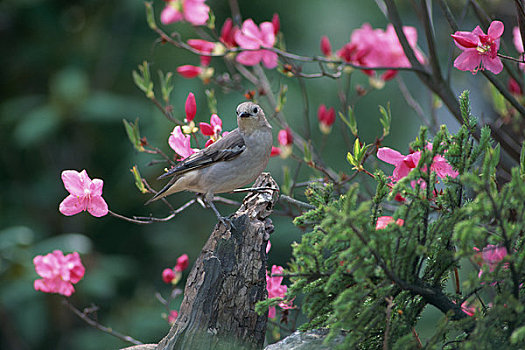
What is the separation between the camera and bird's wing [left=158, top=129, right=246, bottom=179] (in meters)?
2.15

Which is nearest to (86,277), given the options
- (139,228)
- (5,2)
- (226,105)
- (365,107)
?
(139,228)

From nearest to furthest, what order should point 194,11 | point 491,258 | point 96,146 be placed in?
point 491,258 → point 194,11 → point 96,146

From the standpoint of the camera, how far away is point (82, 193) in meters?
1.83

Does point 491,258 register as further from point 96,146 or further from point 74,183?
point 96,146

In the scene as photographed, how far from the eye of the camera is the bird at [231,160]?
7.01 ft

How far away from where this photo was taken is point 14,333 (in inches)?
196

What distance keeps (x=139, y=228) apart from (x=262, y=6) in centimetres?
297

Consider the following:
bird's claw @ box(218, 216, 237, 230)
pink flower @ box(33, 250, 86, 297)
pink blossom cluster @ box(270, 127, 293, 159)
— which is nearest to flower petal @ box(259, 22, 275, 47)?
pink blossom cluster @ box(270, 127, 293, 159)

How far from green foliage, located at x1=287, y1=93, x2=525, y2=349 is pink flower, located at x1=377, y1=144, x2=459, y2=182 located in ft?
0.23

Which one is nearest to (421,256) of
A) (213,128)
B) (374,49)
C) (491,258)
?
(491,258)

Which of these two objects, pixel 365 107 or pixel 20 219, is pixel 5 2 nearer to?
pixel 20 219

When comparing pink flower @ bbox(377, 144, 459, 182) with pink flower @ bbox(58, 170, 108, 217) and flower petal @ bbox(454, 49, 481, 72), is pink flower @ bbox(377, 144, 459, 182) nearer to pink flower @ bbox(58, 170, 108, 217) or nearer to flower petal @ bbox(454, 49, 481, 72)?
flower petal @ bbox(454, 49, 481, 72)

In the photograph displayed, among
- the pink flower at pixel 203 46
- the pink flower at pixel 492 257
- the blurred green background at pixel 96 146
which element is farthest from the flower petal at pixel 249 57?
the blurred green background at pixel 96 146

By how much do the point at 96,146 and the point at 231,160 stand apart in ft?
13.7
